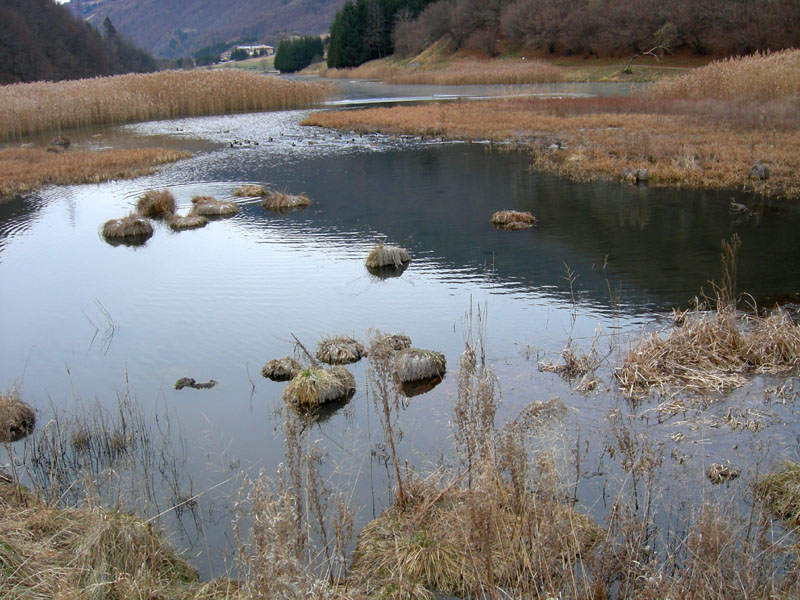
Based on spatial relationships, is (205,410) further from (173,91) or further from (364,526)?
(173,91)

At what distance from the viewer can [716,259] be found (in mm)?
13055

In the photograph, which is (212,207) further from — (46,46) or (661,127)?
(46,46)

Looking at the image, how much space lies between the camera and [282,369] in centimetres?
907

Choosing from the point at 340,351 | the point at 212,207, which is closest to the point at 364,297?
the point at 340,351

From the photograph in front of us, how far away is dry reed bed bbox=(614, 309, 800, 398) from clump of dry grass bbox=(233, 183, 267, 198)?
1431cm

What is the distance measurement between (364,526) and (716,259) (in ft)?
32.1

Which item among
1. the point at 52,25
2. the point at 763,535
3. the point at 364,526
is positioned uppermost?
the point at 52,25

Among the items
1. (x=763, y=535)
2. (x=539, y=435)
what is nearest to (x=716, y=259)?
(x=539, y=435)

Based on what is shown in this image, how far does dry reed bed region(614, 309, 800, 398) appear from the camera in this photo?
320 inches

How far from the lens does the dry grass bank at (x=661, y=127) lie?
19328mm

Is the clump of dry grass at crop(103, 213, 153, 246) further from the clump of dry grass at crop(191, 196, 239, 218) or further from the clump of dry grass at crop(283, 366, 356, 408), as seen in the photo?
the clump of dry grass at crop(283, 366, 356, 408)

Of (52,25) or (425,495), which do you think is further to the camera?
(52,25)

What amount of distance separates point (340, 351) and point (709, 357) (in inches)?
181

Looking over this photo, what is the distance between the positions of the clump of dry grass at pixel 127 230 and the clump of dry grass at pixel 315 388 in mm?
10023
